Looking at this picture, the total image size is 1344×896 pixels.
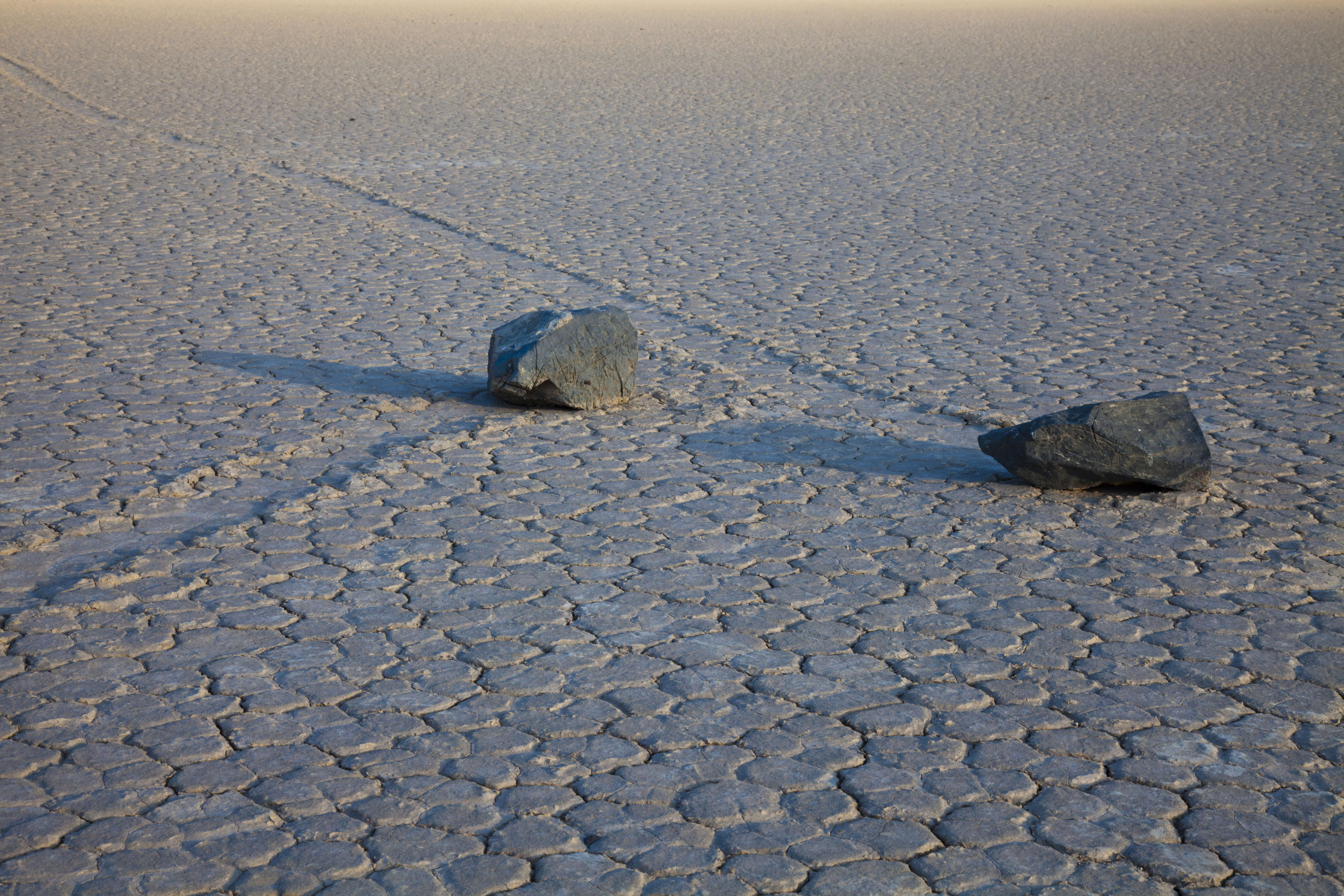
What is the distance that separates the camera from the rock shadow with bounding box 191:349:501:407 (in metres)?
6.85

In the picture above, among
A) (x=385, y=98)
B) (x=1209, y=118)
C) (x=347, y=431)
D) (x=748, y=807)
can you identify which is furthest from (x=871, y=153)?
(x=748, y=807)

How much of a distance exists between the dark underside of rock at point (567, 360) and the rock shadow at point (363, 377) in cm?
29

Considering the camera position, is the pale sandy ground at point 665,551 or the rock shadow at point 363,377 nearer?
the pale sandy ground at point 665,551

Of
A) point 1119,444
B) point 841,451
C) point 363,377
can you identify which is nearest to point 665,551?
point 841,451

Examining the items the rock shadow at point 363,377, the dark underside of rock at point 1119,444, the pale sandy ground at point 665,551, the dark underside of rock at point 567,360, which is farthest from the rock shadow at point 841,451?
the rock shadow at point 363,377

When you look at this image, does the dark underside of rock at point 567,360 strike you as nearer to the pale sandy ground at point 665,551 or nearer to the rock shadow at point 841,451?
the pale sandy ground at point 665,551

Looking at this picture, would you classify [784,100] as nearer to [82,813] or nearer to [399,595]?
[399,595]

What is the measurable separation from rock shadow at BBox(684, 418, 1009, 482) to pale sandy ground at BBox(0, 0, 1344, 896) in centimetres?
3

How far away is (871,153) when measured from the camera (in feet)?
49.1

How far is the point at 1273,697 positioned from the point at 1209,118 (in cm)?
1542

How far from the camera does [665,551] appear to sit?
5117 millimetres

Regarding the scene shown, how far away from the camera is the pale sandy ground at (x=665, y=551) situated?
11.3 ft

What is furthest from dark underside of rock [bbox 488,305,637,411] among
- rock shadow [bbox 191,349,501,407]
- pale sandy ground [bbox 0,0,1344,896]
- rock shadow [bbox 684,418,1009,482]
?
rock shadow [bbox 684,418,1009,482]

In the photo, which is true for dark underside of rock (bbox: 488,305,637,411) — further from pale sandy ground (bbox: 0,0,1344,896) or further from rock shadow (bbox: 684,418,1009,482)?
rock shadow (bbox: 684,418,1009,482)
